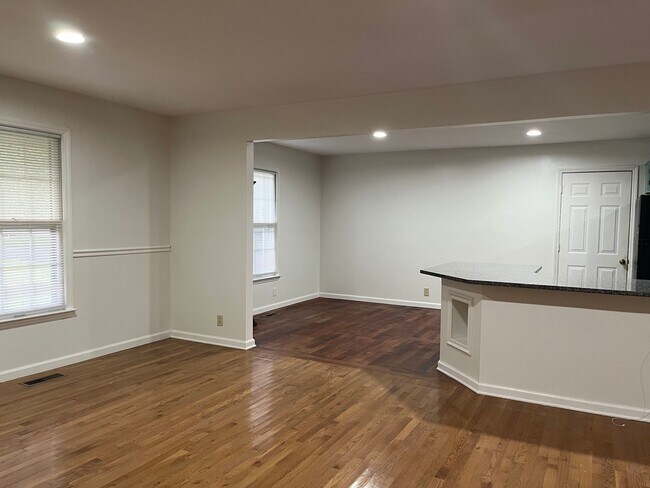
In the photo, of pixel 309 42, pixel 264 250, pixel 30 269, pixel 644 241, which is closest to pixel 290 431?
pixel 309 42

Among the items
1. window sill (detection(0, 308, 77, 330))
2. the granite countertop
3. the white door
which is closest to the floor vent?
window sill (detection(0, 308, 77, 330))

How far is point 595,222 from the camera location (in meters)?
6.40

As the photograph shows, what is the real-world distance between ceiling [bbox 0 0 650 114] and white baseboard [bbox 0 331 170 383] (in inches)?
91.7

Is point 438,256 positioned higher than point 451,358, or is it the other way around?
point 438,256

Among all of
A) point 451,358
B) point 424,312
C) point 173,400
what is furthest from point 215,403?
point 424,312

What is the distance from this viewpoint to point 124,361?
455 cm

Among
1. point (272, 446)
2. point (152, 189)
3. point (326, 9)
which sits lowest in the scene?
point (272, 446)

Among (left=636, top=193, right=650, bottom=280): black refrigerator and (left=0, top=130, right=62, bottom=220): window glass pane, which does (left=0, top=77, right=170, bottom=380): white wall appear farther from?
(left=636, top=193, right=650, bottom=280): black refrigerator

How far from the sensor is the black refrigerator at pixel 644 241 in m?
5.39

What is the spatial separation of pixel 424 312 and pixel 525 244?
1.67 metres

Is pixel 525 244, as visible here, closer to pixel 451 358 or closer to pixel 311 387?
pixel 451 358

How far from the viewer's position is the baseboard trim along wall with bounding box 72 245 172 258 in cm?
448

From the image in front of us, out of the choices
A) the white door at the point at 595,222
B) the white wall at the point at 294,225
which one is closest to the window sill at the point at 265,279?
the white wall at the point at 294,225

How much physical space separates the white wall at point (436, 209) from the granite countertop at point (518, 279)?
8.17 feet
